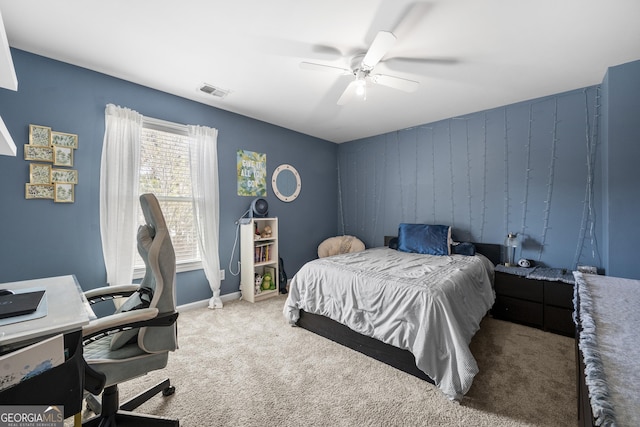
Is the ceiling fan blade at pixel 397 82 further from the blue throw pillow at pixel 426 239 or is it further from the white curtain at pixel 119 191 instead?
the white curtain at pixel 119 191

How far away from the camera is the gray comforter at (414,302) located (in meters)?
1.70

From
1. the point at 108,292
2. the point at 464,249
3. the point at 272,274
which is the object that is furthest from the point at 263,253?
the point at 464,249

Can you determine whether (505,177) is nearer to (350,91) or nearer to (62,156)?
(350,91)

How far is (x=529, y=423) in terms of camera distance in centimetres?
146

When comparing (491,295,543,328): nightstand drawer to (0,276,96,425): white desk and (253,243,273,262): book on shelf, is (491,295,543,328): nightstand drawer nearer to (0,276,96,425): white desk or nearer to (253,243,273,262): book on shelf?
(253,243,273,262): book on shelf

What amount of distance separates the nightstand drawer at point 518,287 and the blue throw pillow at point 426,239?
1.94ft

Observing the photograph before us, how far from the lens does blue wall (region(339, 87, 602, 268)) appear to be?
2.74 m

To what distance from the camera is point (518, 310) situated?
269 cm

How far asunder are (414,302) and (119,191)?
2780mm

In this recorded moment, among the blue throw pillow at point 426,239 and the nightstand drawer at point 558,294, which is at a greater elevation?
the blue throw pillow at point 426,239

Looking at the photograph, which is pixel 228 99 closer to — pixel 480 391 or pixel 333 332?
pixel 333 332

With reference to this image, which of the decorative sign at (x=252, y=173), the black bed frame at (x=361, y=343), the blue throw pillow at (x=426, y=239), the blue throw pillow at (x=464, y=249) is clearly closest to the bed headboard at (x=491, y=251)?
the blue throw pillow at (x=464, y=249)

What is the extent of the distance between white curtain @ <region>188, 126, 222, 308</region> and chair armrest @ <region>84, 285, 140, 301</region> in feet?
4.42

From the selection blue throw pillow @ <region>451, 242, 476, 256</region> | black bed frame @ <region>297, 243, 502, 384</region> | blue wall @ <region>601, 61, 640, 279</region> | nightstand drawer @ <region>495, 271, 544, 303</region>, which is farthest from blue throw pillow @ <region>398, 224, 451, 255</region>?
black bed frame @ <region>297, 243, 502, 384</region>
